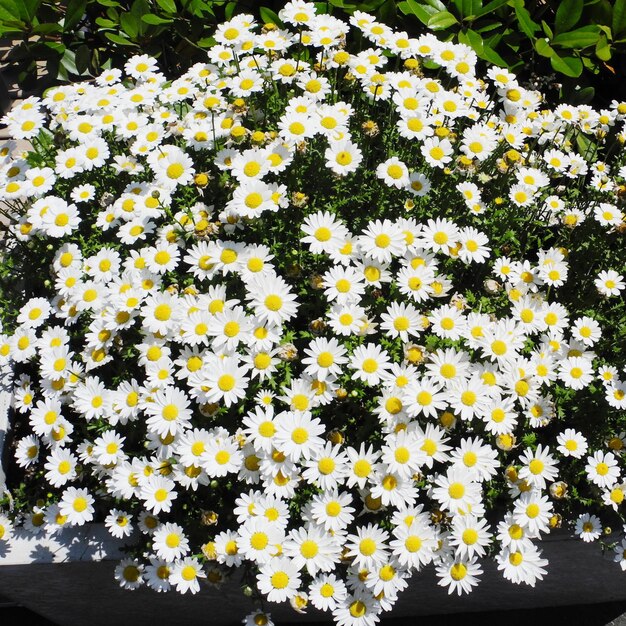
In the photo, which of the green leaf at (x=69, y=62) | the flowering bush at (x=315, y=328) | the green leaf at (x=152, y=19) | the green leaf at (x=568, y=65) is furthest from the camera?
the green leaf at (x=69, y=62)

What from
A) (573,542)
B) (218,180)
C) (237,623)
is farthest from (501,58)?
(237,623)

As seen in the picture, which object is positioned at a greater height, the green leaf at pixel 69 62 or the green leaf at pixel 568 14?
the green leaf at pixel 69 62

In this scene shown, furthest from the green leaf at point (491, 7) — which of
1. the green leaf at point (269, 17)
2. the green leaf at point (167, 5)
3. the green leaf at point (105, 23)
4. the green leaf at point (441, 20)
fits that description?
the green leaf at point (105, 23)

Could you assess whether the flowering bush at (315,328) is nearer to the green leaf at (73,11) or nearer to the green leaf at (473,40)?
the green leaf at (473,40)

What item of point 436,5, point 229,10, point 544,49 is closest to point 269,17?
point 229,10

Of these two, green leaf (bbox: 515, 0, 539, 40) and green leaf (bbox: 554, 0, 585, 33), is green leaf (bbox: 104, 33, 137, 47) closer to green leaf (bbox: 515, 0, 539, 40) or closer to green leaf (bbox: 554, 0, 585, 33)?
green leaf (bbox: 515, 0, 539, 40)

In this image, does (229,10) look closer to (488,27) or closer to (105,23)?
(105,23)
